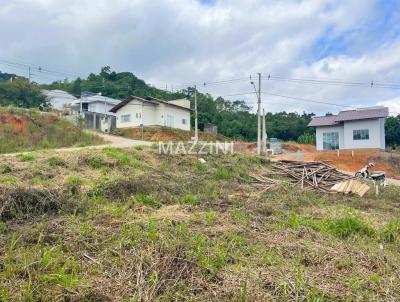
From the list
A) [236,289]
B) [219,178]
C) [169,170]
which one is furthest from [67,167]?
[236,289]

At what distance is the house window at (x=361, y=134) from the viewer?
92.3 feet

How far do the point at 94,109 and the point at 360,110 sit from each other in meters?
28.4

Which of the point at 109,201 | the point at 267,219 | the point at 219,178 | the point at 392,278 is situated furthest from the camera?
the point at 219,178

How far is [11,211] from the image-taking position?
4.63 m

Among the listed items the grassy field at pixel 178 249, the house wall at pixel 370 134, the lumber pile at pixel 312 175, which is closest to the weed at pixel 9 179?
the grassy field at pixel 178 249

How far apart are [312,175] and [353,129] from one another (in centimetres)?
1951

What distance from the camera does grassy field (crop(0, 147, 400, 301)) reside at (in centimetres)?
280

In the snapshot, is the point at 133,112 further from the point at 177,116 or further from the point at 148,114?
the point at 177,116

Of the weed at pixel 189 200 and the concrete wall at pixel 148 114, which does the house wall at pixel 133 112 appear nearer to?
the concrete wall at pixel 148 114

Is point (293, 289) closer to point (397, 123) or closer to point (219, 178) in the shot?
point (219, 178)

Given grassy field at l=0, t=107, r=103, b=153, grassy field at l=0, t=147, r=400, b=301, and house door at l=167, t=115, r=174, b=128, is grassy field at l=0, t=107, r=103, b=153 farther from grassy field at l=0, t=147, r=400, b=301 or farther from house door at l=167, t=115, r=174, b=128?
house door at l=167, t=115, r=174, b=128

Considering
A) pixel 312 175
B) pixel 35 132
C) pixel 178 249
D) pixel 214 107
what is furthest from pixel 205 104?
pixel 178 249

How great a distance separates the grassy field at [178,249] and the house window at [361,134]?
930 inches

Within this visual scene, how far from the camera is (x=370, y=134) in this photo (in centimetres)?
2794
